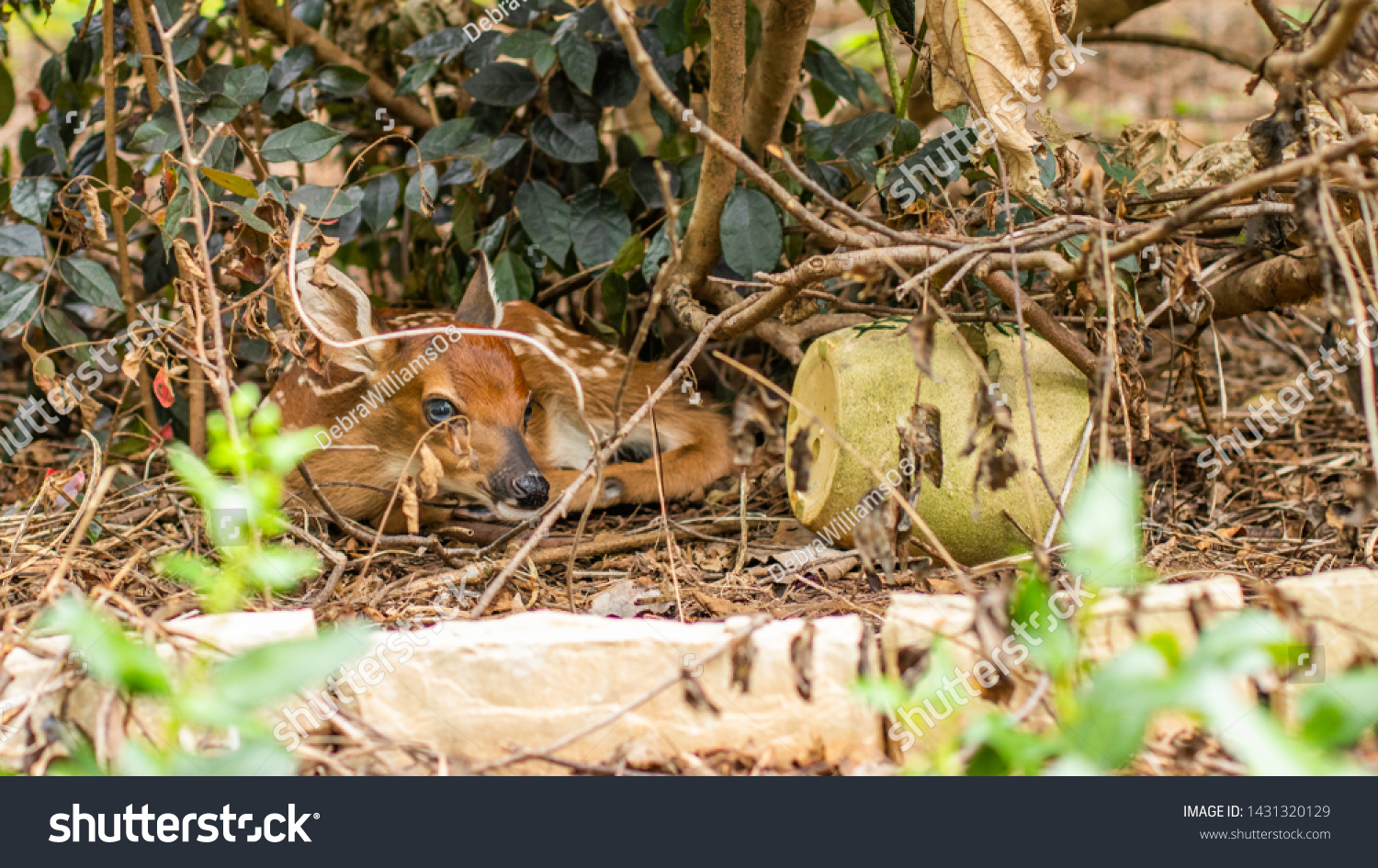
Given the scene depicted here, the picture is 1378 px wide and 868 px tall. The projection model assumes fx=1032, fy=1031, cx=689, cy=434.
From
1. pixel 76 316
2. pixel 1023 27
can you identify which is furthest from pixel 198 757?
pixel 76 316

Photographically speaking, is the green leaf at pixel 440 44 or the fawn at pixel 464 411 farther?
the green leaf at pixel 440 44

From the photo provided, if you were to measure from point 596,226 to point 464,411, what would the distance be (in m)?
0.86

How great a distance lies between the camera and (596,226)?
376 centimetres

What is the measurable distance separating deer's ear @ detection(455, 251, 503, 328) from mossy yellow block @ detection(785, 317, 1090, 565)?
4.32 feet

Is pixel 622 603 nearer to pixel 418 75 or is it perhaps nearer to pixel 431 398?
pixel 431 398

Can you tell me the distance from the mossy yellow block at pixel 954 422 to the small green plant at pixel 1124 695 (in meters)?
1.03

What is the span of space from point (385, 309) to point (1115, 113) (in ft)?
22.5

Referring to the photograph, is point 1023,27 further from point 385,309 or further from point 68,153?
point 68,153

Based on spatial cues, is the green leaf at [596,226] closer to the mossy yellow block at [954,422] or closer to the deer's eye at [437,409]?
the deer's eye at [437,409]

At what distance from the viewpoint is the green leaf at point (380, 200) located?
361cm

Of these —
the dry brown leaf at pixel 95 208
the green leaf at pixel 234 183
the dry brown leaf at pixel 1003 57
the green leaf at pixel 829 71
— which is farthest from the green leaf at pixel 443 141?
the dry brown leaf at pixel 1003 57

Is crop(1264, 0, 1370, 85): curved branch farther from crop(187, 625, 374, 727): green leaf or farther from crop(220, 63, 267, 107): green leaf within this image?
crop(220, 63, 267, 107): green leaf

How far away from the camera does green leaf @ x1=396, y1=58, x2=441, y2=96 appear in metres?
3.64

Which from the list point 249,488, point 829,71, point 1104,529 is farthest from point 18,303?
point 1104,529
